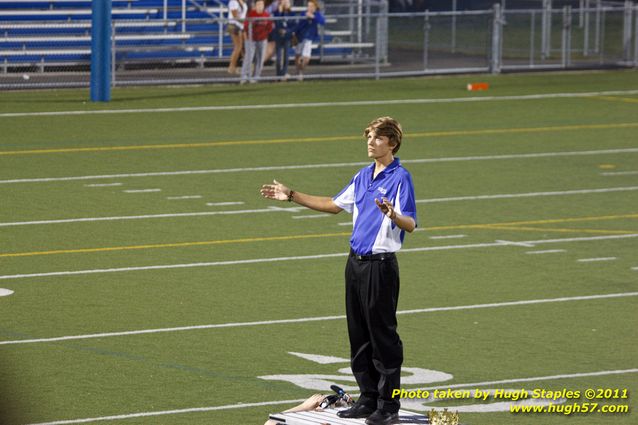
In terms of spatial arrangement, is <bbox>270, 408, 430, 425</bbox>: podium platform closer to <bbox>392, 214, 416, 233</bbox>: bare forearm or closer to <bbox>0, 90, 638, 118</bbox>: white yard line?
<bbox>392, 214, 416, 233</bbox>: bare forearm

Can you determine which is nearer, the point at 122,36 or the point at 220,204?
the point at 220,204

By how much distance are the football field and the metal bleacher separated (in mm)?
3911

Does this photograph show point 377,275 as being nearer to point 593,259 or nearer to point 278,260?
point 278,260

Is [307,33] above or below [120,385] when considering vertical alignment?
above

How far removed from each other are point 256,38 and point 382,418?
23.1 meters

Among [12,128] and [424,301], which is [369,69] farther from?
[424,301]

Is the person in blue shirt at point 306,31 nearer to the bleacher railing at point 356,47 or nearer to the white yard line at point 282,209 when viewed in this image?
the bleacher railing at point 356,47

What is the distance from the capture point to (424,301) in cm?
1308

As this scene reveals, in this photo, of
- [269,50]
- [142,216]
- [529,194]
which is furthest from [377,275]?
[269,50]

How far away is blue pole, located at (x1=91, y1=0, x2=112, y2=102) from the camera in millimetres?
27219

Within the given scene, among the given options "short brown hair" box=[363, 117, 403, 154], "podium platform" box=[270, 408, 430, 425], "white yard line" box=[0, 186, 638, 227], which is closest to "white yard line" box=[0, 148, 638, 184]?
"white yard line" box=[0, 186, 638, 227]

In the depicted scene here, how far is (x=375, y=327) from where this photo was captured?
26.8ft

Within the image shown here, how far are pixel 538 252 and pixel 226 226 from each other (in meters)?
3.57

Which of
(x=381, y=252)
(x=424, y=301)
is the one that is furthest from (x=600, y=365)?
(x=381, y=252)
